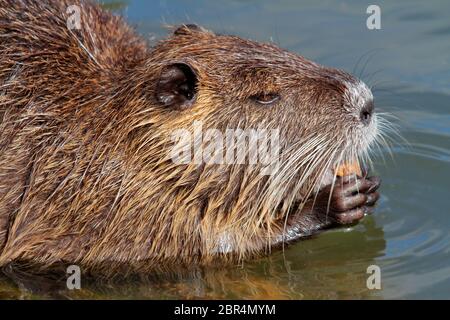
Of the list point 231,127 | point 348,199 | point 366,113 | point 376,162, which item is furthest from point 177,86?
point 376,162

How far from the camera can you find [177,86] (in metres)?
5.63

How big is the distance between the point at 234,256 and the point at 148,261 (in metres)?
0.47

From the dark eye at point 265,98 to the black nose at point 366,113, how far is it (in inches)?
17.9

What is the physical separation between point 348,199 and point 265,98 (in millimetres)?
753

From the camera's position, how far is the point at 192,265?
19.0 ft

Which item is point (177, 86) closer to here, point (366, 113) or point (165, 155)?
point (165, 155)

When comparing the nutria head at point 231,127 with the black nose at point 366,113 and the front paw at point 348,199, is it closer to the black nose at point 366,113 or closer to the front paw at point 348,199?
the black nose at point 366,113

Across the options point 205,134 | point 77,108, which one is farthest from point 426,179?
→ point 77,108

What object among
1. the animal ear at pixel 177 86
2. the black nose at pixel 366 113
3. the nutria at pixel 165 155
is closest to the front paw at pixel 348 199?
the nutria at pixel 165 155

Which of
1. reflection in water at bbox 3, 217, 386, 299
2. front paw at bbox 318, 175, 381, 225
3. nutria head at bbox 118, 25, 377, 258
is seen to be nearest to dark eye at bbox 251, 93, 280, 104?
nutria head at bbox 118, 25, 377, 258

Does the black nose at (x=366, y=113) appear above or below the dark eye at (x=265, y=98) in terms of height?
below

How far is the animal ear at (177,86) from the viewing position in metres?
5.59
